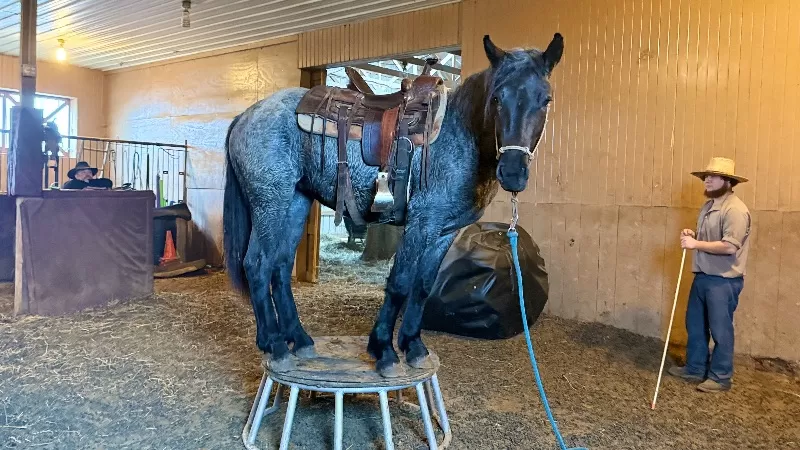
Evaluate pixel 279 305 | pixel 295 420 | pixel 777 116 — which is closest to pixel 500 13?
pixel 777 116

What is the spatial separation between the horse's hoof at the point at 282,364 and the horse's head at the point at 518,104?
1.19 m

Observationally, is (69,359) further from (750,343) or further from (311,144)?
(750,343)

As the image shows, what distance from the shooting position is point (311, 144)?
243 centimetres

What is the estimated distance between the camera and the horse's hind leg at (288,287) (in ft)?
8.35

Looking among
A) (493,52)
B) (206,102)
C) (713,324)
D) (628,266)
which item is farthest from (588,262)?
(206,102)

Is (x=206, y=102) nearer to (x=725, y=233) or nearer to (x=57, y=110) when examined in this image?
(x=57, y=110)

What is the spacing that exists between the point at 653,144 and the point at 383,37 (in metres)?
2.93

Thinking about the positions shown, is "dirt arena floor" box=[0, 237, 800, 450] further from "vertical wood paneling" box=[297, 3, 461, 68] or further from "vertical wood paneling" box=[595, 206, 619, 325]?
"vertical wood paneling" box=[297, 3, 461, 68]

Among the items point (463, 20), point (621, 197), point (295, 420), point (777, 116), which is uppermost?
point (463, 20)

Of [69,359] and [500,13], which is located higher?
[500,13]

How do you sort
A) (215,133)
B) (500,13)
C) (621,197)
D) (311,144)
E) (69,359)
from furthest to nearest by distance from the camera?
1. (215,133)
2. (500,13)
3. (621,197)
4. (69,359)
5. (311,144)

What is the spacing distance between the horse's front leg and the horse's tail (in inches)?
33.4

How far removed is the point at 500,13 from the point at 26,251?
4.56 m

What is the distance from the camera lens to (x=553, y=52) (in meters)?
2.01
